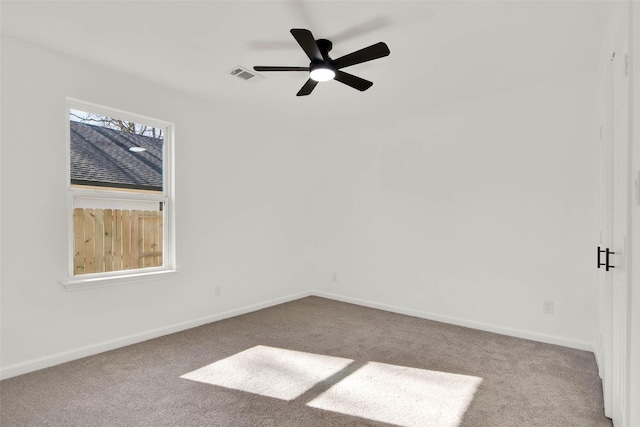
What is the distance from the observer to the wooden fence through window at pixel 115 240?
9.43ft

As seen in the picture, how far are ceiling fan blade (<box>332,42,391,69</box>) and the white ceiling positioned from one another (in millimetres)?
198

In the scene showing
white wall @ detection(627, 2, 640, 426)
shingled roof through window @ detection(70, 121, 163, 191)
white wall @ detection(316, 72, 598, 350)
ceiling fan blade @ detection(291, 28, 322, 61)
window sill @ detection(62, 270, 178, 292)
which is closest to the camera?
white wall @ detection(627, 2, 640, 426)

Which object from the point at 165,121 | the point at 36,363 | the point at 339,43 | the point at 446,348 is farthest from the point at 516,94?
the point at 36,363

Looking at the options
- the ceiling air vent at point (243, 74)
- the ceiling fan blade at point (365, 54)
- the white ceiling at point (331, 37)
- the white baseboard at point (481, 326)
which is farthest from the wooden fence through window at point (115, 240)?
the white baseboard at point (481, 326)

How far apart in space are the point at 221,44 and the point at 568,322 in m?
3.83

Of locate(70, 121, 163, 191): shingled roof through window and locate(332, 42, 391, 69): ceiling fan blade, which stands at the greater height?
locate(332, 42, 391, 69): ceiling fan blade

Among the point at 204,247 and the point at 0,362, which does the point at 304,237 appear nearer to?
the point at 204,247

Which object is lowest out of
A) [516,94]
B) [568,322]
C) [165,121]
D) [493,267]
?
[568,322]

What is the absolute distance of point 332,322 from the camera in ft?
12.5

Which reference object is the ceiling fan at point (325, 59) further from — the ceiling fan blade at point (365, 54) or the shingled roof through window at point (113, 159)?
the shingled roof through window at point (113, 159)

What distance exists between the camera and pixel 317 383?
7.84ft

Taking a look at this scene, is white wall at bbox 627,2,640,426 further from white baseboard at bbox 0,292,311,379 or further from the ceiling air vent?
white baseboard at bbox 0,292,311,379

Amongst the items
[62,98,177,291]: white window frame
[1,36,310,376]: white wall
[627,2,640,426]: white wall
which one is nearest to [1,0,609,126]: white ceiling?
[1,36,310,376]: white wall

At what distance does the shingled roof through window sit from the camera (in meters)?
2.86
